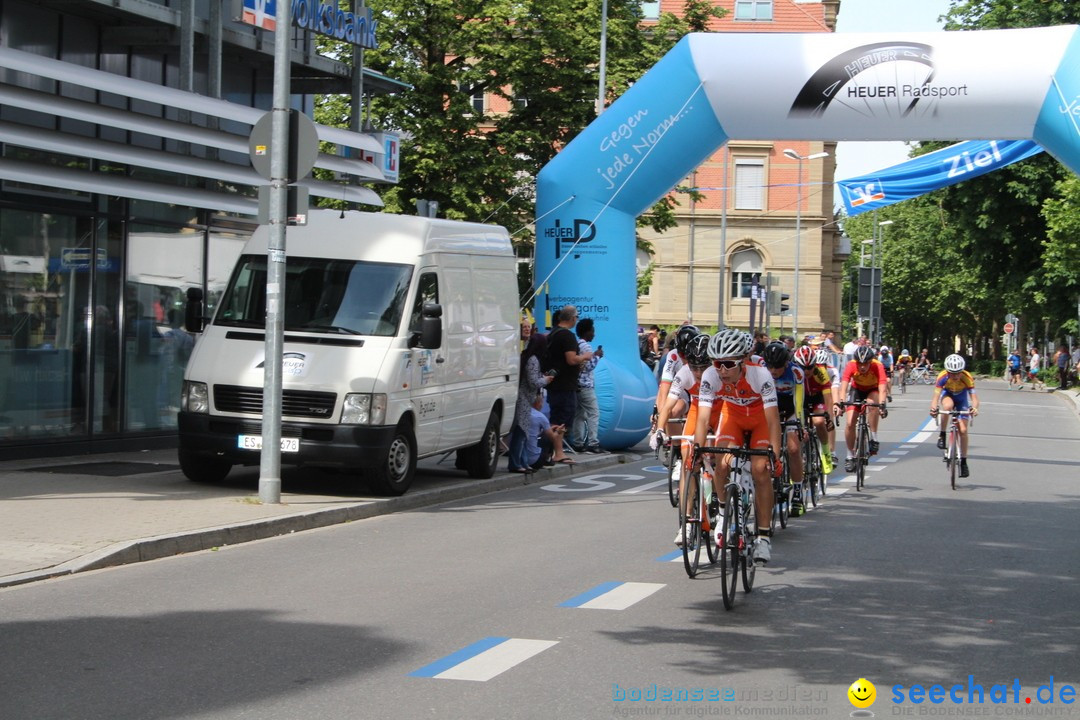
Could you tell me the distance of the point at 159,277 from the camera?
59.1 feet

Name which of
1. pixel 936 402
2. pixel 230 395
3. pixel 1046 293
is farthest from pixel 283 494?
pixel 1046 293

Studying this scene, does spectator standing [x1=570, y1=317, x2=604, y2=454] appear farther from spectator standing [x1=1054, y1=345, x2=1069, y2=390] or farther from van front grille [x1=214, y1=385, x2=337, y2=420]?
spectator standing [x1=1054, y1=345, x2=1069, y2=390]

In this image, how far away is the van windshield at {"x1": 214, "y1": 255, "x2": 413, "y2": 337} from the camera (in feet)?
46.7

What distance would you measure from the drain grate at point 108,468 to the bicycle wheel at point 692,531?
7.17m

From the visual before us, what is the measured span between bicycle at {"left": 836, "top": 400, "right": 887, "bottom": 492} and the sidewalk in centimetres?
371

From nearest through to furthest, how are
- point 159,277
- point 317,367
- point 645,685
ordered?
point 645,685 → point 317,367 → point 159,277

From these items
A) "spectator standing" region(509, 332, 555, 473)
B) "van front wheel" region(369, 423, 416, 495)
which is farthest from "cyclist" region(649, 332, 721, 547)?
"spectator standing" region(509, 332, 555, 473)

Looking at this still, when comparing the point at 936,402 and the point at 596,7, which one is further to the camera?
the point at 596,7

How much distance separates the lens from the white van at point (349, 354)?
13633mm

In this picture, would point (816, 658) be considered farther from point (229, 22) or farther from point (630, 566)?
point (229, 22)

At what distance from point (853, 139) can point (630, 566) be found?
9966 mm

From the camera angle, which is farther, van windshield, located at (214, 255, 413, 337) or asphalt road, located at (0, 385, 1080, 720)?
van windshield, located at (214, 255, 413, 337)

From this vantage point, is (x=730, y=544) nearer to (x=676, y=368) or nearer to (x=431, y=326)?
(x=431, y=326)

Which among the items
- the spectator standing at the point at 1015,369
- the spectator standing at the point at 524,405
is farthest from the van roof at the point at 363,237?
the spectator standing at the point at 1015,369
